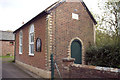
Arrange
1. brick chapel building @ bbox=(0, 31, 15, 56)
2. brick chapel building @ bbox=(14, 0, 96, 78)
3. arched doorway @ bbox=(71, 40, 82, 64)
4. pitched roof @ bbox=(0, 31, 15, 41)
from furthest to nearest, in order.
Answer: pitched roof @ bbox=(0, 31, 15, 41) → brick chapel building @ bbox=(0, 31, 15, 56) → arched doorway @ bbox=(71, 40, 82, 64) → brick chapel building @ bbox=(14, 0, 96, 78)

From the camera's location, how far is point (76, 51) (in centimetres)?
988

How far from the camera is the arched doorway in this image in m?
9.53

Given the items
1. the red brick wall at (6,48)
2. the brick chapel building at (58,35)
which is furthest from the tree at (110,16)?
the red brick wall at (6,48)

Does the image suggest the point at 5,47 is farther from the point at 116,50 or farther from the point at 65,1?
the point at 116,50

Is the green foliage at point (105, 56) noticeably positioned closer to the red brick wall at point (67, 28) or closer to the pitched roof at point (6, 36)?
the red brick wall at point (67, 28)

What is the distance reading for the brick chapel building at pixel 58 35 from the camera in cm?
805

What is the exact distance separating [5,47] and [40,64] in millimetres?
21132

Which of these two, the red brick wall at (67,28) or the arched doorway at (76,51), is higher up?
the red brick wall at (67,28)

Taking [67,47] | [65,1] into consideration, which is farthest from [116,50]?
[65,1]

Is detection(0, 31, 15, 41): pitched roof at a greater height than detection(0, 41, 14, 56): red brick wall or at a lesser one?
greater

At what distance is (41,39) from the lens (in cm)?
873

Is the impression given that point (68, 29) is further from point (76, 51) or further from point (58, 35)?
point (76, 51)

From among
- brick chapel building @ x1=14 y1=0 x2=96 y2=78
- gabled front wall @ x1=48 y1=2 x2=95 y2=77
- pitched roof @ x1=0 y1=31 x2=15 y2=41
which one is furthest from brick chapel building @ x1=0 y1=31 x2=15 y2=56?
A: gabled front wall @ x1=48 y1=2 x2=95 y2=77

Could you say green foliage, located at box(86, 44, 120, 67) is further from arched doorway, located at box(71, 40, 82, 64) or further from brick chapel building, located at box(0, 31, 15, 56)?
brick chapel building, located at box(0, 31, 15, 56)
